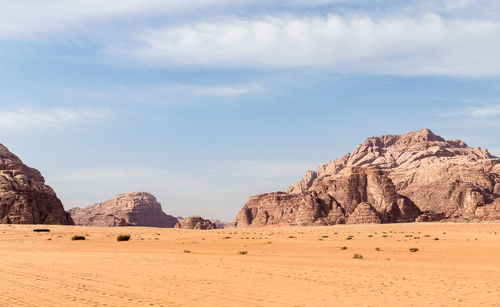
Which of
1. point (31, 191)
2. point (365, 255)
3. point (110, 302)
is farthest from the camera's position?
point (31, 191)

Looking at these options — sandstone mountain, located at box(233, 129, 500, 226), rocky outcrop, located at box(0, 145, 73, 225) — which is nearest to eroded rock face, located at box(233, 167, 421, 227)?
sandstone mountain, located at box(233, 129, 500, 226)

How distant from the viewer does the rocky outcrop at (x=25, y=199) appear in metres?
103

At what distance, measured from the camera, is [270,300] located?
523 inches

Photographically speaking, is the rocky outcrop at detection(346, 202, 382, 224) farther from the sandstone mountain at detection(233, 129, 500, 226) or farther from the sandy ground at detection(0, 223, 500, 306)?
the sandy ground at detection(0, 223, 500, 306)

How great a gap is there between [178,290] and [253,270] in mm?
6538

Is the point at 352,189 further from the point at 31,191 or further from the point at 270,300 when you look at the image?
the point at 270,300

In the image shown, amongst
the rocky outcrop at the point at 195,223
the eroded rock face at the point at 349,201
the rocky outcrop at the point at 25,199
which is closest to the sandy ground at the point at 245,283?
the rocky outcrop at the point at 25,199

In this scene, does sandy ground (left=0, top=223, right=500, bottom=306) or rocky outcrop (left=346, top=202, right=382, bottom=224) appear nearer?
sandy ground (left=0, top=223, right=500, bottom=306)

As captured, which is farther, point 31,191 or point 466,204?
point 466,204

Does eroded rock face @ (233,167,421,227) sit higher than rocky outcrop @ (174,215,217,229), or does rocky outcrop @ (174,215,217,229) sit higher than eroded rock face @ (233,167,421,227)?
eroded rock face @ (233,167,421,227)

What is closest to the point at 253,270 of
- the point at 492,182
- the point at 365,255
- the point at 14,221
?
the point at 365,255

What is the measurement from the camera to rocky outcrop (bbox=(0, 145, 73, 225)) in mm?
103438

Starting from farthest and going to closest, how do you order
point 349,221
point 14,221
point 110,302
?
1. point 349,221
2. point 14,221
3. point 110,302

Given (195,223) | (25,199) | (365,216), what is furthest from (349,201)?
(25,199)
